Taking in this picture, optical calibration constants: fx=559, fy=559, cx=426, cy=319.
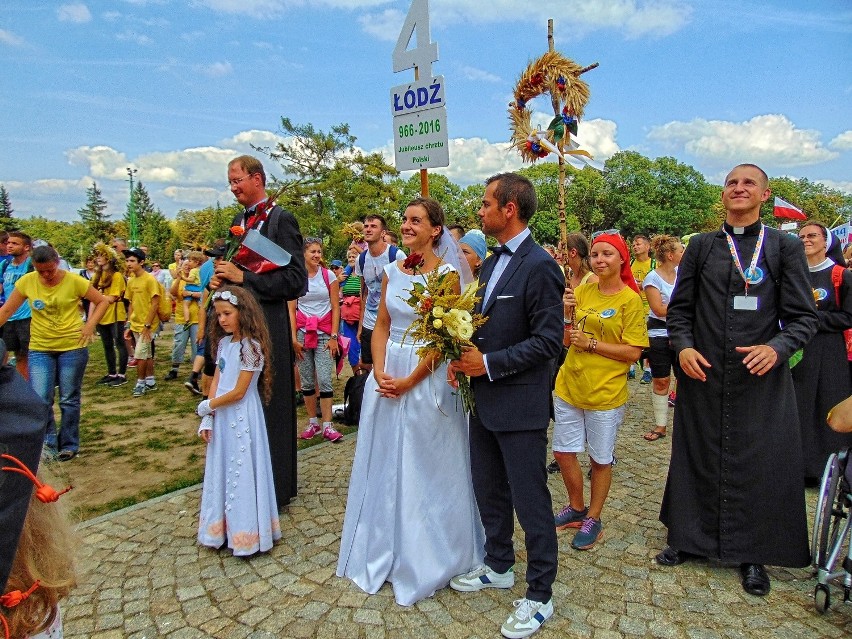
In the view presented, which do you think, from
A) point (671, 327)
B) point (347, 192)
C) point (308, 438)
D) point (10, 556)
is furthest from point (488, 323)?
point (347, 192)

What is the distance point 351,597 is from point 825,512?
2793 mm

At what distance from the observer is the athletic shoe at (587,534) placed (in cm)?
397

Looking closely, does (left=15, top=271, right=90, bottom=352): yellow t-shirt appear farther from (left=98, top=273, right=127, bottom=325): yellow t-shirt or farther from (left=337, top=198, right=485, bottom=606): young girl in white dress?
(left=337, top=198, right=485, bottom=606): young girl in white dress

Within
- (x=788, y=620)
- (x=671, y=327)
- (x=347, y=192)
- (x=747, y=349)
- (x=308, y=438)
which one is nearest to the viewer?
(x=788, y=620)

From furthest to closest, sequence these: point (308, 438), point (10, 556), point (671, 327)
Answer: point (308, 438) → point (671, 327) → point (10, 556)

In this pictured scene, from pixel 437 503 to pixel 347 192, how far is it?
37.5 meters

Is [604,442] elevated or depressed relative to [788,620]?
elevated

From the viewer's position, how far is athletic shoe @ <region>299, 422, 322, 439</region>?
21.4ft

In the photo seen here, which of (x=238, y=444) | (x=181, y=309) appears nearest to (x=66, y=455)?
(x=238, y=444)

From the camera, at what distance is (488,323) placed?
3.14 m

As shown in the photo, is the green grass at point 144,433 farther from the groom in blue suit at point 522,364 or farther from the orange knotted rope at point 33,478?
Answer: the orange knotted rope at point 33,478

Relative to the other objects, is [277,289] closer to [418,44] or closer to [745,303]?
[418,44]

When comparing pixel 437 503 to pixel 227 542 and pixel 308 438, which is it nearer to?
pixel 227 542

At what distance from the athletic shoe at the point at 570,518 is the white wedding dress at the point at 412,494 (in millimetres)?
887
